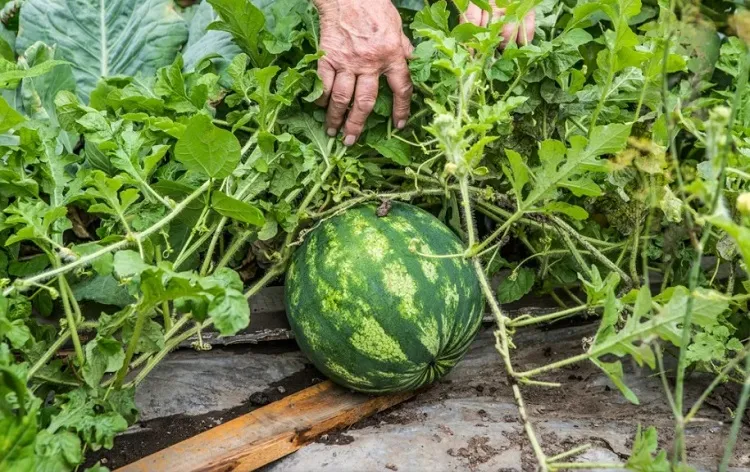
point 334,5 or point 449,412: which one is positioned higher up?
point 334,5

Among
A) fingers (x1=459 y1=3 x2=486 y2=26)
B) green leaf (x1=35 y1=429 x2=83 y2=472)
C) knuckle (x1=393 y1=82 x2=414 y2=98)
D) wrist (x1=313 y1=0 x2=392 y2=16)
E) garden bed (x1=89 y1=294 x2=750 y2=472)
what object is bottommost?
garden bed (x1=89 y1=294 x2=750 y2=472)

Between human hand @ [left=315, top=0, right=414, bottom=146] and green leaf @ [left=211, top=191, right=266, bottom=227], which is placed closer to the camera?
green leaf @ [left=211, top=191, right=266, bottom=227]

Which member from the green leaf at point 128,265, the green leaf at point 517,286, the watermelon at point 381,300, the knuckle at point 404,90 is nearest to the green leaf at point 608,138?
the watermelon at point 381,300

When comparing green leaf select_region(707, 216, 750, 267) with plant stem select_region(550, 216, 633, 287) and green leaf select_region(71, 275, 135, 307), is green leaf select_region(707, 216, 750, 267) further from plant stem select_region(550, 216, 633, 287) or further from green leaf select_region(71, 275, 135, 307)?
green leaf select_region(71, 275, 135, 307)

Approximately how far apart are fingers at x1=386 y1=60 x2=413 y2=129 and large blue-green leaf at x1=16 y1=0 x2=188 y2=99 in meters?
0.71

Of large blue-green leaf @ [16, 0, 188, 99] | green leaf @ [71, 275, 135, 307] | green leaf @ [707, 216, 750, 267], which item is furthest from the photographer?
large blue-green leaf @ [16, 0, 188, 99]

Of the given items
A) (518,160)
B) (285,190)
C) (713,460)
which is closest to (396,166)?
(285,190)

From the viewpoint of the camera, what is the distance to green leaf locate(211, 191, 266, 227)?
58.8 inches

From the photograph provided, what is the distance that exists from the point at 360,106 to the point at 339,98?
5cm

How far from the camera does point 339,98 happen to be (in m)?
1.80

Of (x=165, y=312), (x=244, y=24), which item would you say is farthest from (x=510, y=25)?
(x=165, y=312)

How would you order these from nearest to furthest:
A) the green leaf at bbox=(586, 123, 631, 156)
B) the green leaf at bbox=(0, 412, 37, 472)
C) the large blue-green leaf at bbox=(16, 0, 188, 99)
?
the green leaf at bbox=(0, 412, 37, 472) < the green leaf at bbox=(586, 123, 631, 156) < the large blue-green leaf at bbox=(16, 0, 188, 99)

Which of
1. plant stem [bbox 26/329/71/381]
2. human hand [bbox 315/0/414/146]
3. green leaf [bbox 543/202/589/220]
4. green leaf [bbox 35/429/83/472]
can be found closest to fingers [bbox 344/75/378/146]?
human hand [bbox 315/0/414/146]

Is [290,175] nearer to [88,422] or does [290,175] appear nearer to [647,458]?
[88,422]
